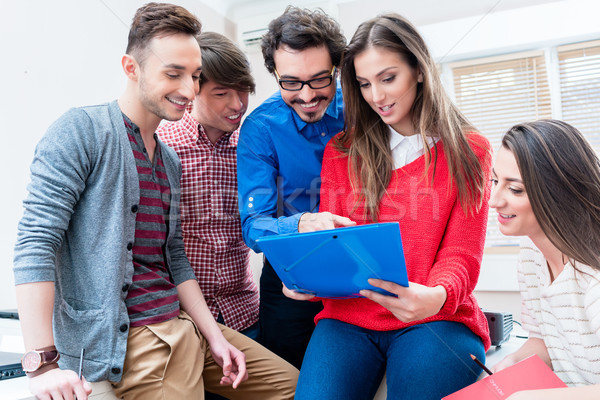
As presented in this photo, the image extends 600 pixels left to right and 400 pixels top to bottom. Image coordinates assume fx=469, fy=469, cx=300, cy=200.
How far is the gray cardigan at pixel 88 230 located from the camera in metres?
0.88

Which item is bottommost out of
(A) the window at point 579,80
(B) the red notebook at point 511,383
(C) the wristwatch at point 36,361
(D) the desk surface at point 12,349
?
(B) the red notebook at point 511,383

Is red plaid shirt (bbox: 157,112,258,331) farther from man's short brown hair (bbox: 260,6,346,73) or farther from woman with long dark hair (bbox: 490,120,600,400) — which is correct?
woman with long dark hair (bbox: 490,120,600,400)

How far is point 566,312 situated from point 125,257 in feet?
2.82

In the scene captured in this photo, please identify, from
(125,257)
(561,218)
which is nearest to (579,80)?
(561,218)

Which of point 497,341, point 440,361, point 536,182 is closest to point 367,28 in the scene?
point 536,182

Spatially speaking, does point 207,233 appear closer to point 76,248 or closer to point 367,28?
point 76,248

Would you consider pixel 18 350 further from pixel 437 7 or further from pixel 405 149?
pixel 437 7

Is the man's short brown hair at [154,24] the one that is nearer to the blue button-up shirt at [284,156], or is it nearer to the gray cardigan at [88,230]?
the gray cardigan at [88,230]

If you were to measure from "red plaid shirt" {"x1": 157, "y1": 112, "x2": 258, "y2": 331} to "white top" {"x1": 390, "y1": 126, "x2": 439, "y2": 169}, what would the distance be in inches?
21.5

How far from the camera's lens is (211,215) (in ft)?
4.59

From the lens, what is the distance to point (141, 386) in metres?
0.97

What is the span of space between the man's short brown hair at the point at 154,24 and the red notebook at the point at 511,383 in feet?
3.16

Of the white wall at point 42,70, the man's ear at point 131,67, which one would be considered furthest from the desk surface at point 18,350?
the man's ear at point 131,67

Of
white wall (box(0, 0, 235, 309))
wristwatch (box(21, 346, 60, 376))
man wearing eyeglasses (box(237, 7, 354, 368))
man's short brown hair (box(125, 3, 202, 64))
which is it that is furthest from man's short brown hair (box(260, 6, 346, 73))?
wristwatch (box(21, 346, 60, 376))
